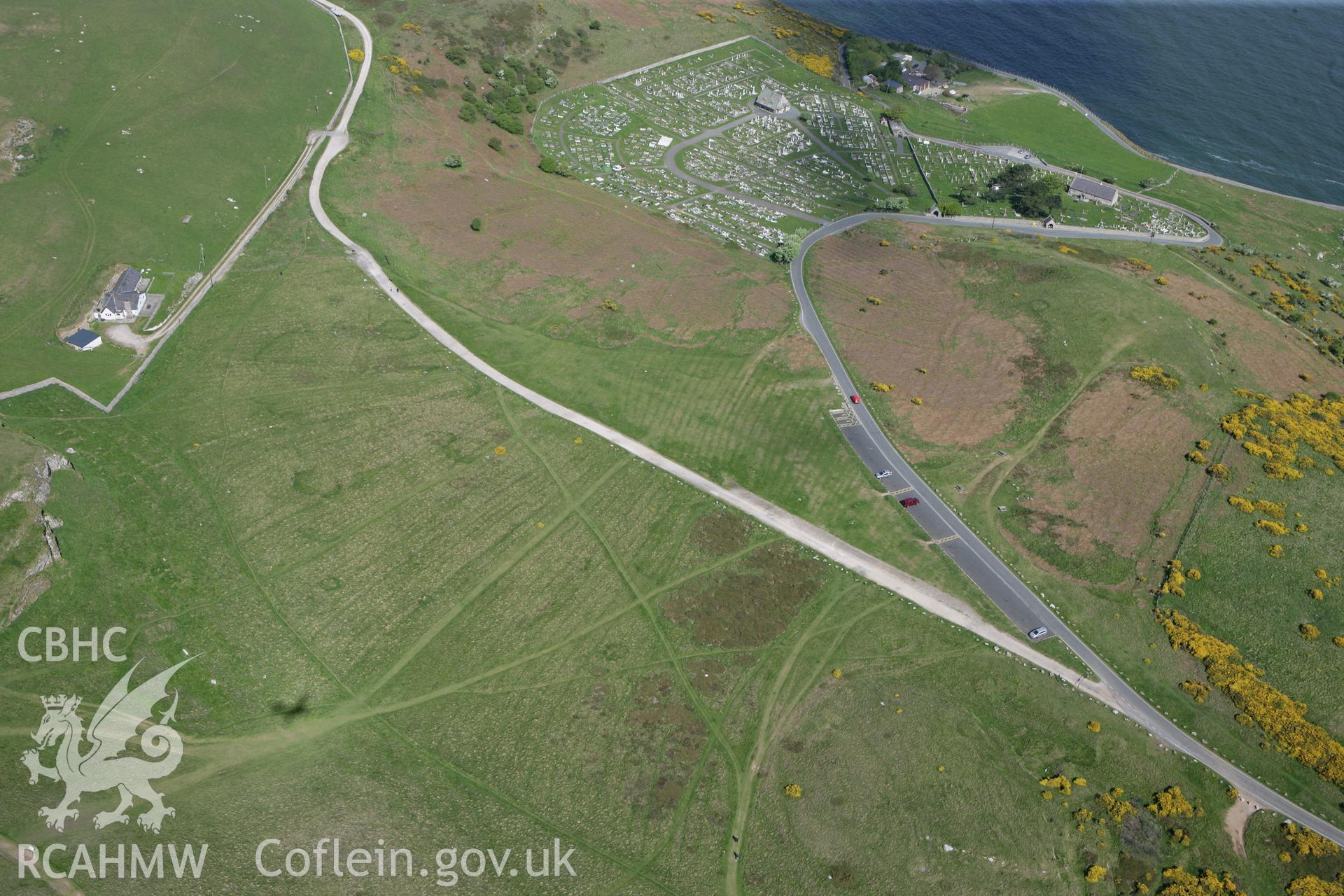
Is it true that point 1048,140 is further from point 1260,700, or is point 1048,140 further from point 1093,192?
point 1260,700

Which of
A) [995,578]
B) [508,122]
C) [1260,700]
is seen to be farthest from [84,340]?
[1260,700]

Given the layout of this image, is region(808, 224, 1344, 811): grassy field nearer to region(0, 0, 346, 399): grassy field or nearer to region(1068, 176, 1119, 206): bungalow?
region(1068, 176, 1119, 206): bungalow

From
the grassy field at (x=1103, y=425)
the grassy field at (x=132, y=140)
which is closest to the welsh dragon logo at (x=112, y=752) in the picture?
the grassy field at (x=132, y=140)

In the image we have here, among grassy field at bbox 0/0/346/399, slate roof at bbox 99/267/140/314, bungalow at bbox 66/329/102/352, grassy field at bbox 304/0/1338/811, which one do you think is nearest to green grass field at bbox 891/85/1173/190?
grassy field at bbox 304/0/1338/811

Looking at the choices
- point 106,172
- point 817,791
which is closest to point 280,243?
point 106,172

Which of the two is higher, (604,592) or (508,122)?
(508,122)
